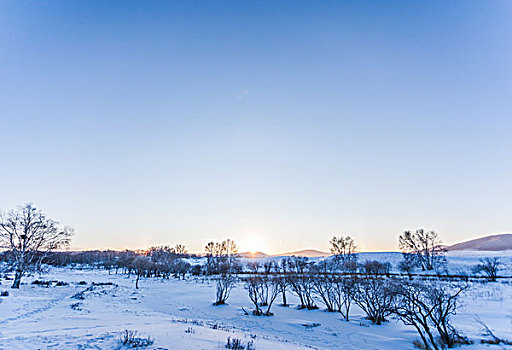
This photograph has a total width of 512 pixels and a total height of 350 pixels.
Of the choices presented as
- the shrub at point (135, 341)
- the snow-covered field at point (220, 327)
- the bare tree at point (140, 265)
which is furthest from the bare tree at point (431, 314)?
the bare tree at point (140, 265)

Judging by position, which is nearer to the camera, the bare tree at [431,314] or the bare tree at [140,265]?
the bare tree at [431,314]

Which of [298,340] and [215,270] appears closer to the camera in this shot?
[298,340]

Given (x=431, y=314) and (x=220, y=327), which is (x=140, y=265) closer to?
(x=220, y=327)

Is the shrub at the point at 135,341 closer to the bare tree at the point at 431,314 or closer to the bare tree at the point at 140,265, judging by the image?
the bare tree at the point at 431,314

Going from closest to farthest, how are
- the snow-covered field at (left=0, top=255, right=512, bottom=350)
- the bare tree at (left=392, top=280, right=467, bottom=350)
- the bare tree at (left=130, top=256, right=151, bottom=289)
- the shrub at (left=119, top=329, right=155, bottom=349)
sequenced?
1. the shrub at (left=119, top=329, right=155, bottom=349)
2. the snow-covered field at (left=0, top=255, right=512, bottom=350)
3. the bare tree at (left=392, top=280, right=467, bottom=350)
4. the bare tree at (left=130, top=256, right=151, bottom=289)

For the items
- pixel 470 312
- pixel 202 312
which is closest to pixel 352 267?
pixel 470 312

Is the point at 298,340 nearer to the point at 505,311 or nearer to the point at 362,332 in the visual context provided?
the point at 362,332

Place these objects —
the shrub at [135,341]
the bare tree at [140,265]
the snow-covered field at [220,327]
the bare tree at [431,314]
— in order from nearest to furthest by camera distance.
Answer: the shrub at [135,341]
the snow-covered field at [220,327]
the bare tree at [431,314]
the bare tree at [140,265]

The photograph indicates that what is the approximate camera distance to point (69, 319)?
15.0m

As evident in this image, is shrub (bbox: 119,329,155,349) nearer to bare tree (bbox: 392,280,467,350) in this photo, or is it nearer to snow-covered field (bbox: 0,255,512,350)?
snow-covered field (bbox: 0,255,512,350)

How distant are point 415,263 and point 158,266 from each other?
225 feet

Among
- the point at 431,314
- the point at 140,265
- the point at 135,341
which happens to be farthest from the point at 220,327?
the point at 140,265

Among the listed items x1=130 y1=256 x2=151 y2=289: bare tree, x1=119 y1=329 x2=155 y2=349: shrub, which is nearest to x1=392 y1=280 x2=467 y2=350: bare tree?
x1=119 y1=329 x2=155 y2=349: shrub

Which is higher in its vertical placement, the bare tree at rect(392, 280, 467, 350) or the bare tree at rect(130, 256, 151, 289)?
the bare tree at rect(392, 280, 467, 350)
